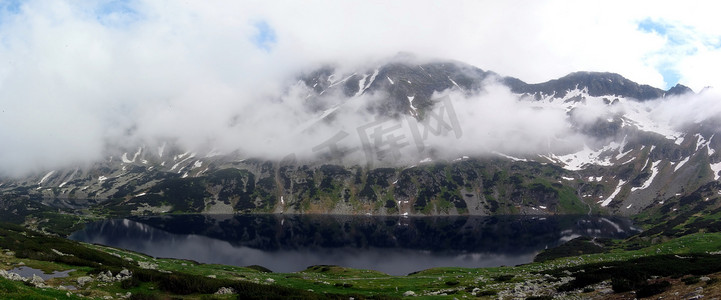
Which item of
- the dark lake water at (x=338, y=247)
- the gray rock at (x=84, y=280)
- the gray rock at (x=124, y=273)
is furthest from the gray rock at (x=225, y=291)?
the dark lake water at (x=338, y=247)

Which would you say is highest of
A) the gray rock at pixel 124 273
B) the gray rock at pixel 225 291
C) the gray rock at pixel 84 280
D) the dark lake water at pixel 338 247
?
the gray rock at pixel 124 273

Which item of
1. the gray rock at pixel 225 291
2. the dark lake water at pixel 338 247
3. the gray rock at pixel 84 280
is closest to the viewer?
the gray rock at pixel 84 280

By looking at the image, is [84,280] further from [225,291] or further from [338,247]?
[338,247]

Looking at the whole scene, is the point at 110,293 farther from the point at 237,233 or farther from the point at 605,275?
the point at 237,233

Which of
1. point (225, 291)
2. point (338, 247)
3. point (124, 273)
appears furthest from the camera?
point (338, 247)

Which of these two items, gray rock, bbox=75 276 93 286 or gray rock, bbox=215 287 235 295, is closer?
gray rock, bbox=75 276 93 286

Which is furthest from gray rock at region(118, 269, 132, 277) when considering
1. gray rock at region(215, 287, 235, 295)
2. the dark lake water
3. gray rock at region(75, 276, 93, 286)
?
the dark lake water

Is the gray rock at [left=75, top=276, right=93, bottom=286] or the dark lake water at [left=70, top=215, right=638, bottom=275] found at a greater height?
the gray rock at [left=75, top=276, right=93, bottom=286]

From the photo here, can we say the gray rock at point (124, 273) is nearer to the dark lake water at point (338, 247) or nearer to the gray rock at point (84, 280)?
the gray rock at point (84, 280)

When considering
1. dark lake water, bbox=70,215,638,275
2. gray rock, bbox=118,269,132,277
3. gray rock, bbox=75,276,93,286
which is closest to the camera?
gray rock, bbox=75,276,93,286

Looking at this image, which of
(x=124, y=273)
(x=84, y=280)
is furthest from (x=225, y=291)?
(x=84, y=280)

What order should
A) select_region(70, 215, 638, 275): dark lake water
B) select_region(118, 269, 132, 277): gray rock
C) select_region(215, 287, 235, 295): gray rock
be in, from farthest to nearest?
select_region(70, 215, 638, 275): dark lake water, select_region(118, 269, 132, 277): gray rock, select_region(215, 287, 235, 295): gray rock

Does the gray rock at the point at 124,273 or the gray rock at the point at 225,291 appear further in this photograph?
the gray rock at the point at 124,273

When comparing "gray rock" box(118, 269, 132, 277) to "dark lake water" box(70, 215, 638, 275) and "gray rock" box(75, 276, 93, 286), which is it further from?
"dark lake water" box(70, 215, 638, 275)
